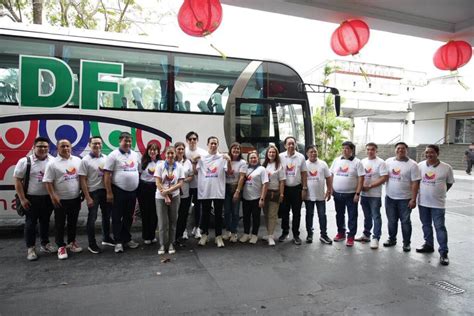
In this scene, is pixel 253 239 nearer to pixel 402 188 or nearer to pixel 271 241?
pixel 271 241

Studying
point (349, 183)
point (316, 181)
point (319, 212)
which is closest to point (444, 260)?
point (349, 183)

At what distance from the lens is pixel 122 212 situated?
466 cm

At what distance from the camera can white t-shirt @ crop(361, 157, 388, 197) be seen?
5008mm

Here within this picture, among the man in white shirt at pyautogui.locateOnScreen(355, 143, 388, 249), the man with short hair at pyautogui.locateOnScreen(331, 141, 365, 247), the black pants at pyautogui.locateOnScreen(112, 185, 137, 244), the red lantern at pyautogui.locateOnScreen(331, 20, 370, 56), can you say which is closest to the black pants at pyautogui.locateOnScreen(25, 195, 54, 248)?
the black pants at pyautogui.locateOnScreen(112, 185, 137, 244)

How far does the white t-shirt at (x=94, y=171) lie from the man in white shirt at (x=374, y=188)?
3905mm

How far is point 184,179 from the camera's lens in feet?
15.4

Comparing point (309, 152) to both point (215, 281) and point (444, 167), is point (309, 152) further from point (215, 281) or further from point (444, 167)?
point (215, 281)

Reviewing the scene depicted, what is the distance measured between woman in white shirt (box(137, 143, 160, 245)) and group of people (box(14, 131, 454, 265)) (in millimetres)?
15

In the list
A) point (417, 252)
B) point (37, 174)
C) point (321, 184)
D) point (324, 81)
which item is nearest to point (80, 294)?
point (37, 174)

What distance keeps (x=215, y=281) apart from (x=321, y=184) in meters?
A: 2.37

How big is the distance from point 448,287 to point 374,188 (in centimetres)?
169

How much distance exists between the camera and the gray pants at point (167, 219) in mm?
4516

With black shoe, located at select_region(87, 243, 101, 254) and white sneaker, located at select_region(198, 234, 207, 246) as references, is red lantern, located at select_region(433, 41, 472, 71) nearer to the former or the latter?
white sneaker, located at select_region(198, 234, 207, 246)

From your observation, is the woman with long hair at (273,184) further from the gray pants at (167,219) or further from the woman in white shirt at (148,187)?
the woman in white shirt at (148,187)
